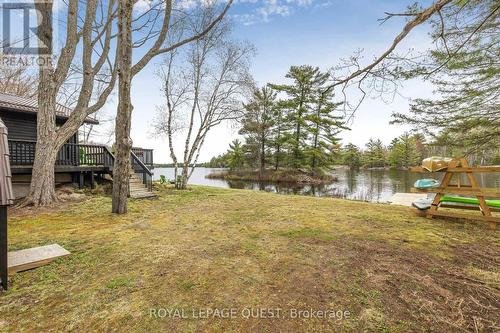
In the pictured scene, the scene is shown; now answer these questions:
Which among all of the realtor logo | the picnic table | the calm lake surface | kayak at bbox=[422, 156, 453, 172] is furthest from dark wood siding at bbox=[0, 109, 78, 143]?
the picnic table

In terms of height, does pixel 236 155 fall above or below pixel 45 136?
above

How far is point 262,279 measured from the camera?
226 centimetres

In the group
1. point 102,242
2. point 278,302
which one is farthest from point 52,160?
point 278,302

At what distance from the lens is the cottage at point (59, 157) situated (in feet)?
25.5

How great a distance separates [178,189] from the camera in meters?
11.2

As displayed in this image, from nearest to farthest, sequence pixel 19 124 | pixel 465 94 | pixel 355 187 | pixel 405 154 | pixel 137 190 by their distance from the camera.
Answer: pixel 465 94 → pixel 137 190 → pixel 19 124 → pixel 355 187 → pixel 405 154

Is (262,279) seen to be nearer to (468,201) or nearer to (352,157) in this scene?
(468,201)

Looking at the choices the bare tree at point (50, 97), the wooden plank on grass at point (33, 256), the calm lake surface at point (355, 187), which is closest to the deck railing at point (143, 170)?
the bare tree at point (50, 97)

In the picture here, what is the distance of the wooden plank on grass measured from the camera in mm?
2496

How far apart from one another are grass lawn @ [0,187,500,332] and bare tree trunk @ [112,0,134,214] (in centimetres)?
133

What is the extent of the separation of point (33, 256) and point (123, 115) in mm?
3580

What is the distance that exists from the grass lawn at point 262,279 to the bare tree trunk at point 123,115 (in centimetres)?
133

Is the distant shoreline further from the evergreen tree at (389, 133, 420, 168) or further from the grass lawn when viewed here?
the evergreen tree at (389, 133, 420, 168)

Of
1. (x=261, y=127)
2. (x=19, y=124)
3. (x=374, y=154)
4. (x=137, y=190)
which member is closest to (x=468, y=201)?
(x=137, y=190)
